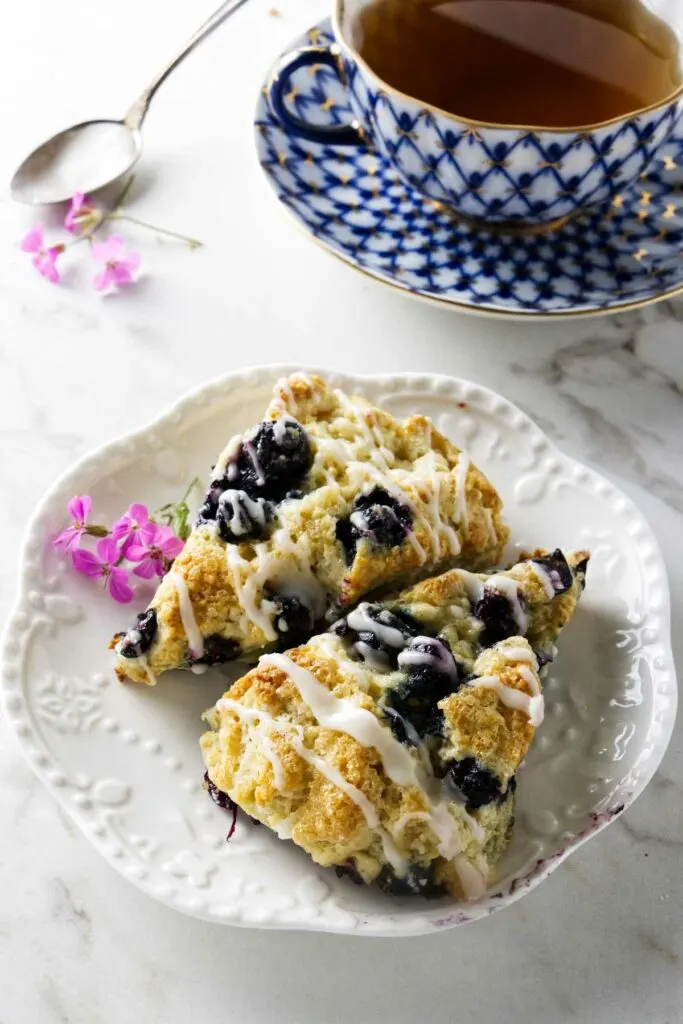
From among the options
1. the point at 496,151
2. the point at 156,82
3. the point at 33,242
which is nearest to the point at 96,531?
the point at 33,242

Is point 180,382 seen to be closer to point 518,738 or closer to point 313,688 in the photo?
point 313,688

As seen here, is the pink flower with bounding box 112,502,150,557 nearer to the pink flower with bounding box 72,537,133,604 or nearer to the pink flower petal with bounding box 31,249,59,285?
the pink flower with bounding box 72,537,133,604

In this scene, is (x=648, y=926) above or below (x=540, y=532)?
below

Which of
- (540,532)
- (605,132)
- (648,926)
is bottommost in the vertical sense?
(648,926)

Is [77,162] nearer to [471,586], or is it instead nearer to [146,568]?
[146,568]

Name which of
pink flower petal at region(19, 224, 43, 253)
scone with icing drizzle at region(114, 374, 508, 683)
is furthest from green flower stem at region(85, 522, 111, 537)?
pink flower petal at region(19, 224, 43, 253)

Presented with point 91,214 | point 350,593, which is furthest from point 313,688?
point 91,214
